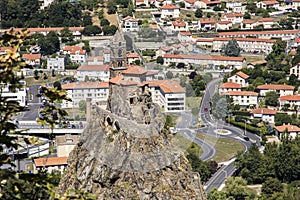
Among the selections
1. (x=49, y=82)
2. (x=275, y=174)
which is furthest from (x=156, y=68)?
(x=275, y=174)

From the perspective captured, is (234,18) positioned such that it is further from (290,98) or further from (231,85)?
(290,98)

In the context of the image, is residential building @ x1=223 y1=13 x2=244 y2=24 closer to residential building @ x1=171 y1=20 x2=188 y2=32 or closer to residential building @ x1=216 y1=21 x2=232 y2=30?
residential building @ x1=216 y1=21 x2=232 y2=30

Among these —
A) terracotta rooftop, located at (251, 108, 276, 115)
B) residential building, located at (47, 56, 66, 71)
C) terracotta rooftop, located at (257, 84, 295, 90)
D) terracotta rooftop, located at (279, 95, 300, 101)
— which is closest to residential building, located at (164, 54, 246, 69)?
terracotta rooftop, located at (257, 84, 295, 90)

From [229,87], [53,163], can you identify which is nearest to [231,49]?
[229,87]

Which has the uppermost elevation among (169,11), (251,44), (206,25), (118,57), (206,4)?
(118,57)

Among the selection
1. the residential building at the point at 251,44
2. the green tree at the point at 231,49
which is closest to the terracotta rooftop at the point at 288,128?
the green tree at the point at 231,49
